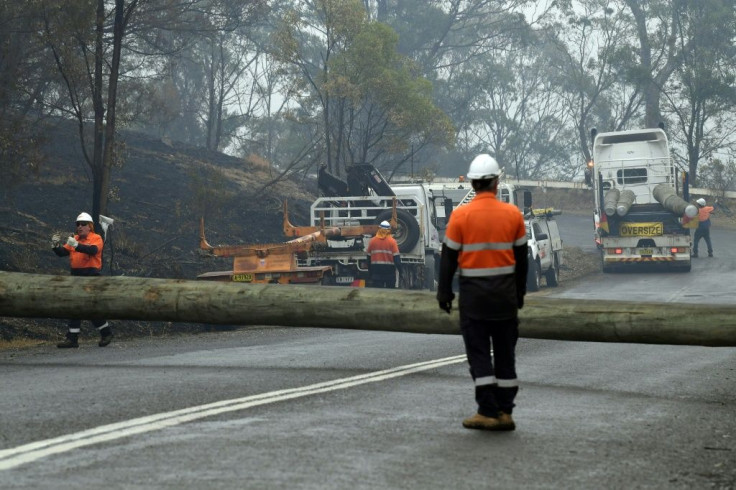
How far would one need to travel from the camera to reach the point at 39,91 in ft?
83.9

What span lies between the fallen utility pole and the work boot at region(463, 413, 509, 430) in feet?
10.2

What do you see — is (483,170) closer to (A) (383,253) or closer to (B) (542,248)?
(A) (383,253)

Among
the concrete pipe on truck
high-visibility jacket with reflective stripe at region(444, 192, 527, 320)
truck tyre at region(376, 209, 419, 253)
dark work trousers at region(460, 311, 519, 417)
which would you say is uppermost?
the concrete pipe on truck

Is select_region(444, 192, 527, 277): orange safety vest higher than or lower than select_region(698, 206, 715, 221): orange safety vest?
lower

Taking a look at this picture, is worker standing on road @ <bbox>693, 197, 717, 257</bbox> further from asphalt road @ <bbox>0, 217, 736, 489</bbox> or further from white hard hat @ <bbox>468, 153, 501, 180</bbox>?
white hard hat @ <bbox>468, 153, 501, 180</bbox>

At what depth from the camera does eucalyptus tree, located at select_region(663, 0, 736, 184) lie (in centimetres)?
5559

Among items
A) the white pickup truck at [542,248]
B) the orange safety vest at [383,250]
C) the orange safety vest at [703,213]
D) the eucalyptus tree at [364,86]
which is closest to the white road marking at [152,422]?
the orange safety vest at [383,250]

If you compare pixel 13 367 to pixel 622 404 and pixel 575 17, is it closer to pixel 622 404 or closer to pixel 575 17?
pixel 622 404

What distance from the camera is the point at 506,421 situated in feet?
24.3

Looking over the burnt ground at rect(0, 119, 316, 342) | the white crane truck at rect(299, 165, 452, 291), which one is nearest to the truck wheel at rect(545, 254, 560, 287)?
the white crane truck at rect(299, 165, 452, 291)

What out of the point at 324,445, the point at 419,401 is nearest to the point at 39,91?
the point at 419,401

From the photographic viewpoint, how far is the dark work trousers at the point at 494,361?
7.53 metres

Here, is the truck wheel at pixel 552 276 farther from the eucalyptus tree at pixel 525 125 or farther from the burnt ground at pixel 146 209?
the eucalyptus tree at pixel 525 125

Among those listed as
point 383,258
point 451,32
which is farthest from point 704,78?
point 383,258
